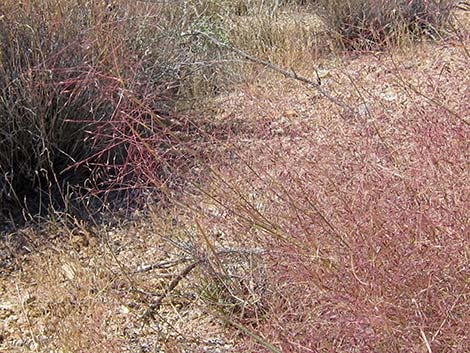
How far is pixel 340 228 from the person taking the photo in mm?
1887

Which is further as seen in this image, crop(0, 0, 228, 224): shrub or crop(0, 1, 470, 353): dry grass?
crop(0, 0, 228, 224): shrub

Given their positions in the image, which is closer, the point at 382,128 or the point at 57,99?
the point at 382,128

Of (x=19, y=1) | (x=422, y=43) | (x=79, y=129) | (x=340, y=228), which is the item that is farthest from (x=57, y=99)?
(x=422, y=43)

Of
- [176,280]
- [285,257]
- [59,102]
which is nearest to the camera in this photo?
[285,257]

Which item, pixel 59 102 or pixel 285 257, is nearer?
pixel 285 257

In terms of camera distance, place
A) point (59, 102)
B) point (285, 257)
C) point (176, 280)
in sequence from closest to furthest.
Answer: point (285, 257)
point (176, 280)
point (59, 102)

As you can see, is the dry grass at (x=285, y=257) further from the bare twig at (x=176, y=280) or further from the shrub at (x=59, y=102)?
the shrub at (x=59, y=102)

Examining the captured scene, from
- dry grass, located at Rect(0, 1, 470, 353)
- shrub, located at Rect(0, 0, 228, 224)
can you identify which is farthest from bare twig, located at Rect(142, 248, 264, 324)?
shrub, located at Rect(0, 0, 228, 224)

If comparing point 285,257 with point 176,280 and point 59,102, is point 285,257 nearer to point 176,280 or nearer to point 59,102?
point 176,280

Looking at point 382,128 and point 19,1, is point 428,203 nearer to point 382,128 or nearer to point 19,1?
point 382,128

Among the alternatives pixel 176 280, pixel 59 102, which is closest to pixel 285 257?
pixel 176 280

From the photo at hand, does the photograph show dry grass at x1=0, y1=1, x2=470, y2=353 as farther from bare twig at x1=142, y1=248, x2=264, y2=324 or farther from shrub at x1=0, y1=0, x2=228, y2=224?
shrub at x1=0, y1=0, x2=228, y2=224

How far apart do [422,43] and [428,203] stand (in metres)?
3.30

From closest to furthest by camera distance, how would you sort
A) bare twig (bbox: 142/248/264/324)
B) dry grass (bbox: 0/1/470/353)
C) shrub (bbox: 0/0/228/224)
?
dry grass (bbox: 0/1/470/353) → bare twig (bbox: 142/248/264/324) → shrub (bbox: 0/0/228/224)
